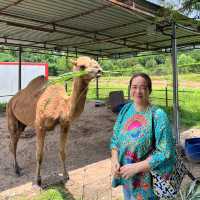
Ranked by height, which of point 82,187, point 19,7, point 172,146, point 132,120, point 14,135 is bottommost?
point 82,187

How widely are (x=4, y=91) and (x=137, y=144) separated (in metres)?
19.7

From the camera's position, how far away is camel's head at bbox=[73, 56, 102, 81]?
4.30 metres

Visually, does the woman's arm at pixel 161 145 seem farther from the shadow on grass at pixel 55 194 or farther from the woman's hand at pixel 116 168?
the shadow on grass at pixel 55 194

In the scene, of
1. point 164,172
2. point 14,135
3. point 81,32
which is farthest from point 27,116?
point 164,172

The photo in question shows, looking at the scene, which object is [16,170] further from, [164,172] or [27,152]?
[164,172]

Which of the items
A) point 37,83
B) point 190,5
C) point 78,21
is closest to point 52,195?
point 37,83

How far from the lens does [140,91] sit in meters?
2.49

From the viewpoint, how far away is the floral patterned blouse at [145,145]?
2.32 meters

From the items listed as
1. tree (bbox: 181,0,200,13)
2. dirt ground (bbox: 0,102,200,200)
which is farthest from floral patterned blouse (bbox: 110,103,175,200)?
dirt ground (bbox: 0,102,200,200)

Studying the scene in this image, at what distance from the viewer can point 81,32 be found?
8.69 metres

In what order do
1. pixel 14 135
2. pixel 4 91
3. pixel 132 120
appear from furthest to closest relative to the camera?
pixel 4 91, pixel 14 135, pixel 132 120

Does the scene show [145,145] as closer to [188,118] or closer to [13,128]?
[13,128]

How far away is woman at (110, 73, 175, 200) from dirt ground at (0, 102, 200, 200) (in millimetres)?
2370

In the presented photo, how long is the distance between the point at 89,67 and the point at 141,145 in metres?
2.17
